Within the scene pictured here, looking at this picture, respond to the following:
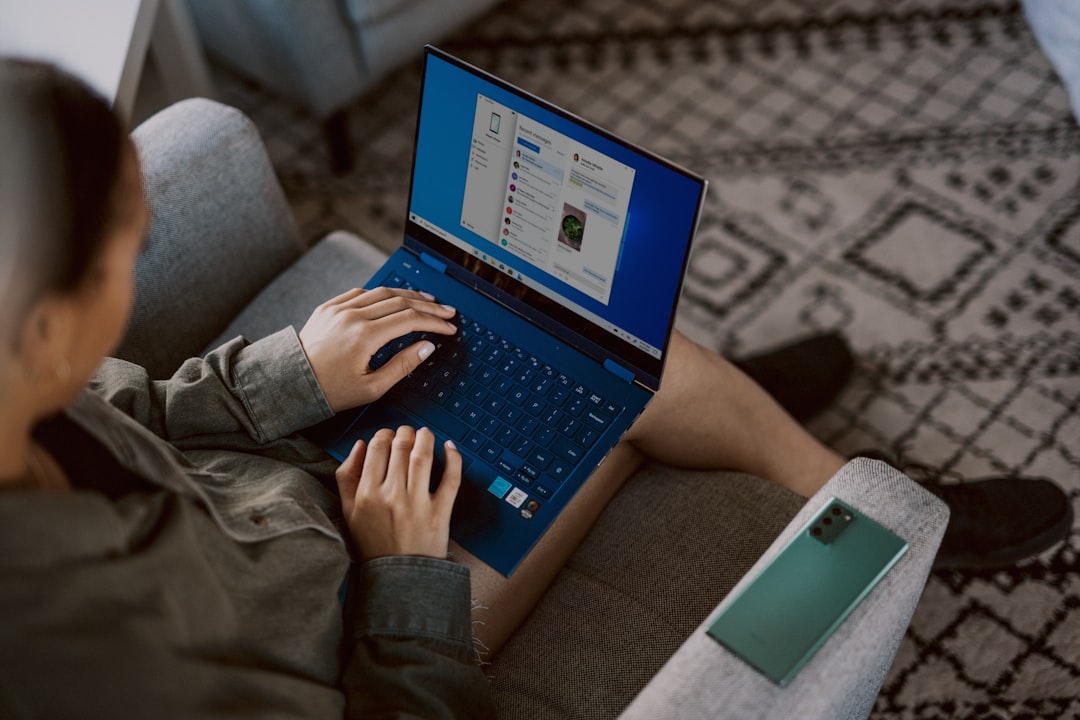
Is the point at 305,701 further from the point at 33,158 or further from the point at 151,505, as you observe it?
the point at 33,158

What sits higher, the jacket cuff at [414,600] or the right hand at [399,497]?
the right hand at [399,497]

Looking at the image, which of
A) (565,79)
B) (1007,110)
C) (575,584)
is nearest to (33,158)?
(575,584)

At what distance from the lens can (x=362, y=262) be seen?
3.88 ft

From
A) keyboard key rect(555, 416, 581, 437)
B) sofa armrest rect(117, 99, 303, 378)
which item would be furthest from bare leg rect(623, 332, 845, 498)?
sofa armrest rect(117, 99, 303, 378)

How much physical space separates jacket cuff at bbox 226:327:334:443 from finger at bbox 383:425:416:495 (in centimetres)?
9

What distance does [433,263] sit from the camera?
103 cm

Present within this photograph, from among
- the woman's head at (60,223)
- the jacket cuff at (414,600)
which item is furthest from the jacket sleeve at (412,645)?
the woman's head at (60,223)

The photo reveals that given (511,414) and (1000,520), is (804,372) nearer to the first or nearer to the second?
(1000,520)

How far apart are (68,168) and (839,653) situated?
2.12 ft

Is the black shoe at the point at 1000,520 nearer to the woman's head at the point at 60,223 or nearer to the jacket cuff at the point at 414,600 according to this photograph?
the jacket cuff at the point at 414,600

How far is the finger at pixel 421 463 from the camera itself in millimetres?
828

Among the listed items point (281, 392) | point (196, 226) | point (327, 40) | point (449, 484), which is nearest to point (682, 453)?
point (449, 484)

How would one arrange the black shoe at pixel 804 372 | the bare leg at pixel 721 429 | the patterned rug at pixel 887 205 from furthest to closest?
1. the black shoe at pixel 804 372
2. the patterned rug at pixel 887 205
3. the bare leg at pixel 721 429

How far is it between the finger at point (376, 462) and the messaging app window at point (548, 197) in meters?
0.24
